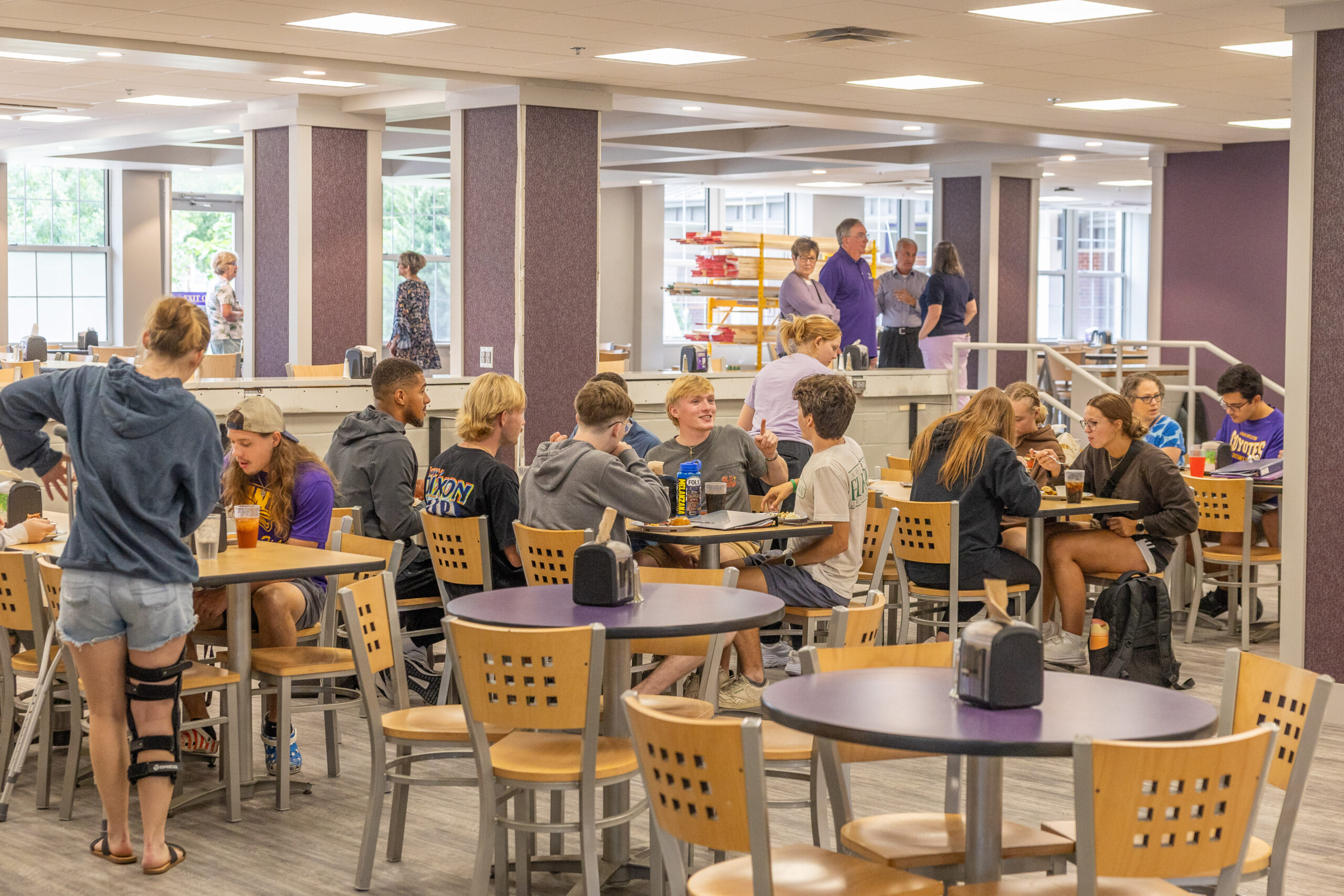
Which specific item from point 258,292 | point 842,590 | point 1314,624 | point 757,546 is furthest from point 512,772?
point 258,292

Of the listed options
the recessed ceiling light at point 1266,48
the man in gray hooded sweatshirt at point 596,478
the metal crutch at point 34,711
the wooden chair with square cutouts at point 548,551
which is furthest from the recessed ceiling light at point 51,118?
the metal crutch at point 34,711

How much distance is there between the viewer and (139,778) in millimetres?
3932


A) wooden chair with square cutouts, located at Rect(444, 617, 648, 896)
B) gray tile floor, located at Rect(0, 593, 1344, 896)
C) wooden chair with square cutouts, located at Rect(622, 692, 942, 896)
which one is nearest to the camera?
wooden chair with square cutouts, located at Rect(622, 692, 942, 896)

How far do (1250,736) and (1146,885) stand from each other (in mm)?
441

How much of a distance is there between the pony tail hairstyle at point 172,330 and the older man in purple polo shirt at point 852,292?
7.37 m

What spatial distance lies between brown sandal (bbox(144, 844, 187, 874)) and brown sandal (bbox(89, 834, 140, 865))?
0.32 ft

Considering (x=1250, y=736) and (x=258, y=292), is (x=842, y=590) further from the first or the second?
(x=258, y=292)

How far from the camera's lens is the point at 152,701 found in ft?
12.7

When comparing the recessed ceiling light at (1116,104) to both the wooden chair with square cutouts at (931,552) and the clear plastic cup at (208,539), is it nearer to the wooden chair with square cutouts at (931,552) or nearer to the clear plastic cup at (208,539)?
the wooden chair with square cutouts at (931,552)

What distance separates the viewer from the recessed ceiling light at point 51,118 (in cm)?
1215

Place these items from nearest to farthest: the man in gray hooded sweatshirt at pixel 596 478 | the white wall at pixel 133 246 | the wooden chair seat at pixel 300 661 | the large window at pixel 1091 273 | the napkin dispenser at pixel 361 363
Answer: the wooden chair seat at pixel 300 661 → the man in gray hooded sweatshirt at pixel 596 478 → the napkin dispenser at pixel 361 363 → the white wall at pixel 133 246 → the large window at pixel 1091 273

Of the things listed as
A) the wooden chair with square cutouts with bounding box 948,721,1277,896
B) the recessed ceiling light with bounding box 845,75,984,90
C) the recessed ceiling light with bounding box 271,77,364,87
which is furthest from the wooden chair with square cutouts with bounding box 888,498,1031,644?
the recessed ceiling light with bounding box 271,77,364,87

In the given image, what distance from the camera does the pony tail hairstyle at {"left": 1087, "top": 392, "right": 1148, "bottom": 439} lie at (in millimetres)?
6438

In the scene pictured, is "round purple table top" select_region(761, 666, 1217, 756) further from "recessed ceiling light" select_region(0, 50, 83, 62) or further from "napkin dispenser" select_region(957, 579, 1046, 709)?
"recessed ceiling light" select_region(0, 50, 83, 62)
